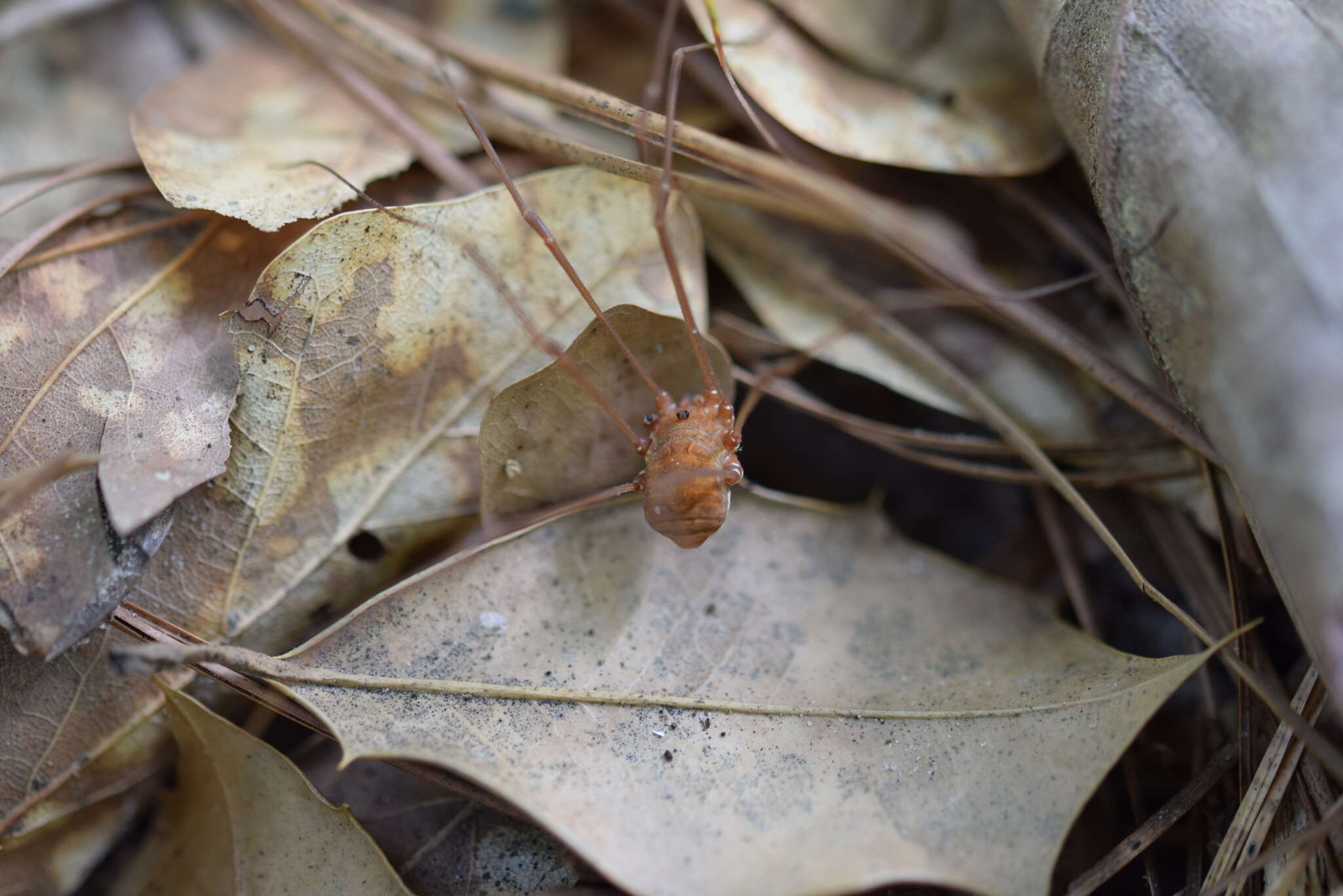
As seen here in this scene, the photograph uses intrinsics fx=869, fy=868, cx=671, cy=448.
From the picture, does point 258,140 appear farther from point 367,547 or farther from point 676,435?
point 676,435

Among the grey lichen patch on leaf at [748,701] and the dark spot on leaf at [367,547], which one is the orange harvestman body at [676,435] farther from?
the dark spot on leaf at [367,547]

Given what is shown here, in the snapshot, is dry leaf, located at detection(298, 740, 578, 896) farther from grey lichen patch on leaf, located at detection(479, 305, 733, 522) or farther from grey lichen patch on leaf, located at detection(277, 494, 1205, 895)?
grey lichen patch on leaf, located at detection(479, 305, 733, 522)

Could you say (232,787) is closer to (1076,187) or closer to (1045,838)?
(1045,838)

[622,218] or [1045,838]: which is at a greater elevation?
[622,218]

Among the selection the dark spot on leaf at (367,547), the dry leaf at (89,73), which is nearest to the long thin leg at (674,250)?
the dark spot on leaf at (367,547)

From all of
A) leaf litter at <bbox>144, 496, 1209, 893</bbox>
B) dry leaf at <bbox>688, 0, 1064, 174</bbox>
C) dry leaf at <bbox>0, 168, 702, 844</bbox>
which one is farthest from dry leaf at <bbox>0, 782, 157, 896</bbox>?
dry leaf at <bbox>688, 0, 1064, 174</bbox>

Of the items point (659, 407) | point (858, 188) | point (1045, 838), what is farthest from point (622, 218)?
point (1045, 838)
